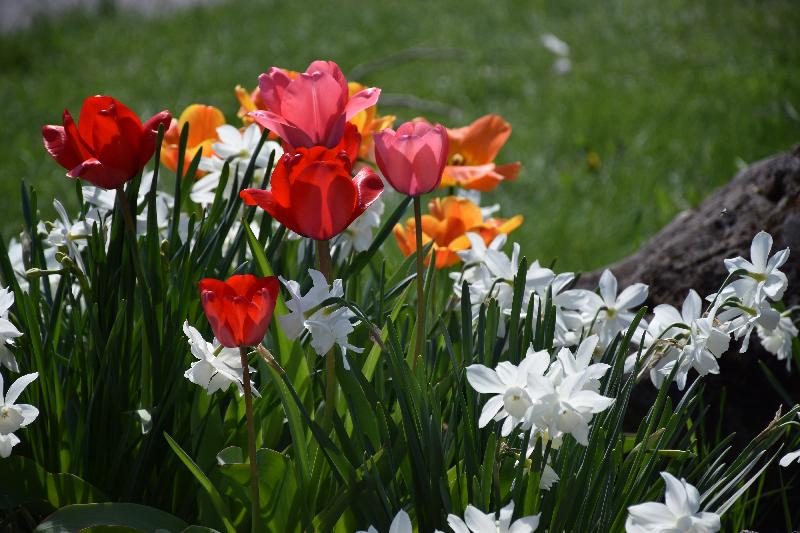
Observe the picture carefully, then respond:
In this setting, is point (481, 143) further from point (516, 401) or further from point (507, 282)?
point (516, 401)

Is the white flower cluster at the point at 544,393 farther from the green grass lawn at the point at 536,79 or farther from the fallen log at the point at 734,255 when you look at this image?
the green grass lawn at the point at 536,79

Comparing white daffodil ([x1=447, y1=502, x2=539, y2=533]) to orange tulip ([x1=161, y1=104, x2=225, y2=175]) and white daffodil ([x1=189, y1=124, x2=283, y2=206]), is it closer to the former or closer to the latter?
white daffodil ([x1=189, y1=124, x2=283, y2=206])

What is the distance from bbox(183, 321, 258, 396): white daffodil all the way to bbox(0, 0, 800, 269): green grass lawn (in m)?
1.81

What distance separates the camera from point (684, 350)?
1.16 meters

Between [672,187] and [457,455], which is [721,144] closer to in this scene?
[672,187]

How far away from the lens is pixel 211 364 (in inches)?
42.3

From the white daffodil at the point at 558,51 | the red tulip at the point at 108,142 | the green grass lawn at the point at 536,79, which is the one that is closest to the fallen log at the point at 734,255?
the green grass lawn at the point at 536,79

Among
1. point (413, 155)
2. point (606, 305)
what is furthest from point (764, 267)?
point (413, 155)

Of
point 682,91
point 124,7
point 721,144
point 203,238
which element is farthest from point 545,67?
point 203,238

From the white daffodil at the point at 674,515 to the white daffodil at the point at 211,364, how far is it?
19.0 inches

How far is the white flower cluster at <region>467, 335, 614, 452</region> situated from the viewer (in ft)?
3.20

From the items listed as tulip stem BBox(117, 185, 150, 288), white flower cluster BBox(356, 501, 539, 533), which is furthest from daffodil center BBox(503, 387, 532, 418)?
tulip stem BBox(117, 185, 150, 288)

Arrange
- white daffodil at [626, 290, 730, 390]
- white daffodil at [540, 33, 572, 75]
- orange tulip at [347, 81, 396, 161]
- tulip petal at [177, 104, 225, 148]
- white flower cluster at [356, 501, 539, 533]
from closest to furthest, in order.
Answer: white flower cluster at [356, 501, 539, 533] → white daffodil at [626, 290, 730, 390] → orange tulip at [347, 81, 396, 161] → tulip petal at [177, 104, 225, 148] → white daffodil at [540, 33, 572, 75]

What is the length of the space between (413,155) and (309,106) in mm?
150
